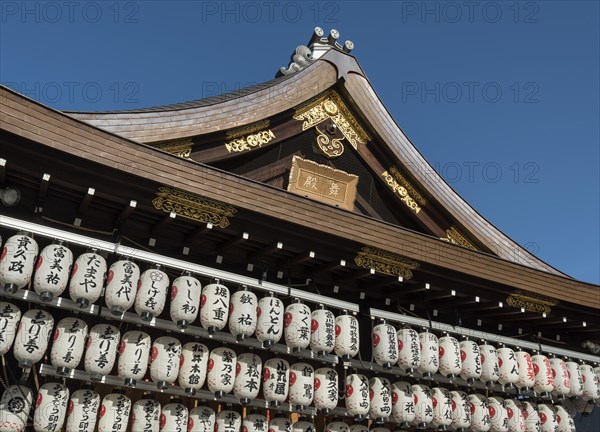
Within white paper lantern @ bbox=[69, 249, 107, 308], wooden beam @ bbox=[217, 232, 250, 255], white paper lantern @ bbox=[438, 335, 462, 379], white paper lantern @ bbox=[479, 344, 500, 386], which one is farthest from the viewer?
white paper lantern @ bbox=[479, 344, 500, 386]

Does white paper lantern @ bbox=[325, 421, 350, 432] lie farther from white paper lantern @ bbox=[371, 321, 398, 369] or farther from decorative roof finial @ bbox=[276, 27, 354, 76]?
decorative roof finial @ bbox=[276, 27, 354, 76]

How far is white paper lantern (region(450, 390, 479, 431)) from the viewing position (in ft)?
35.5

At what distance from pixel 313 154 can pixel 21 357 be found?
680 centimetres

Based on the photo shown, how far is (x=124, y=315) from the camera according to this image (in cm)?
831

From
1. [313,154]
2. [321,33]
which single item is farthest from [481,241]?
[321,33]

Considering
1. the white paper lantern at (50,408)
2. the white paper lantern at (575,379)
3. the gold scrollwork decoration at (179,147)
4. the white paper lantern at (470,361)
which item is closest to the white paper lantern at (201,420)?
the white paper lantern at (50,408)

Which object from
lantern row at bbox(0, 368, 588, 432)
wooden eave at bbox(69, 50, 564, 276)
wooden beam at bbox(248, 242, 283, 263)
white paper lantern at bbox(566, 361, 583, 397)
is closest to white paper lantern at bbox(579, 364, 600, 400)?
white paper lantern at bbox(566, 361, 583, 397)

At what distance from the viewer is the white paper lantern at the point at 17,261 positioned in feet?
24.4

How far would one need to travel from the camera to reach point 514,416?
37.9 feet

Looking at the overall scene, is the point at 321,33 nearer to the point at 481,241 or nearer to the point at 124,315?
the point at 481,241

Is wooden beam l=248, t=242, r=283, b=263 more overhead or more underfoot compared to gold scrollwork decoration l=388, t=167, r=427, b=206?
more underfoot

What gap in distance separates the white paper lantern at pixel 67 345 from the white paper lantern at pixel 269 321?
2617 millimetres

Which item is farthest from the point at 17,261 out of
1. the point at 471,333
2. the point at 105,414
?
the point at 471,333

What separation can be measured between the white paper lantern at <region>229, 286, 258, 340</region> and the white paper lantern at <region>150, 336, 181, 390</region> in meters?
0.90
